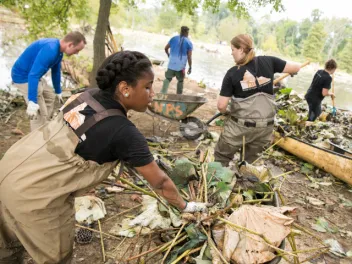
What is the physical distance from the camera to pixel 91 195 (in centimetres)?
302

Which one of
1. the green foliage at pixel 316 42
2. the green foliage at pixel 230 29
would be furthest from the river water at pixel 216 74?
the green foliage at pixel 230 29

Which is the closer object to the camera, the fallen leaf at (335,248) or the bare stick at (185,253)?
the bare stick at (185,253)

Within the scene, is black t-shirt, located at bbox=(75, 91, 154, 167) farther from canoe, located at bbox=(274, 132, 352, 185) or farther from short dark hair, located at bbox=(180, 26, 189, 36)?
short dark hair, located at bbox=(180, 26, 189, 36)

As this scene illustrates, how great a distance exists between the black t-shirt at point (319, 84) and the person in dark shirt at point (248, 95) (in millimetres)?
3407

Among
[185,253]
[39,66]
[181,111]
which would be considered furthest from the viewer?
[181,111]

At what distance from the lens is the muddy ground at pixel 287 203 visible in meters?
2.36

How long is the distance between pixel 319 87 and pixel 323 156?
2.62 m

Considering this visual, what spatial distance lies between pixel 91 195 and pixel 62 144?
1.72 metres

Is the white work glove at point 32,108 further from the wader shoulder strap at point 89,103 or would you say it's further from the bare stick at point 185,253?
the bare stick at point 185,253

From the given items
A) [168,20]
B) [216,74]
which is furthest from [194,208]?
[168,20]

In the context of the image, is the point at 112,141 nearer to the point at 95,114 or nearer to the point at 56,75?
the point at 95,114

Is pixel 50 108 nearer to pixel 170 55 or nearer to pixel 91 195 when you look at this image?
pixel 91 195

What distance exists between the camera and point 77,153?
1.48 metres

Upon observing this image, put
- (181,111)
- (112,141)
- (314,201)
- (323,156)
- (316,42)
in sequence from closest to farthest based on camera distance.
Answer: (112,141) < (314,201) < (323,156) < (181,111) < (316,42)
